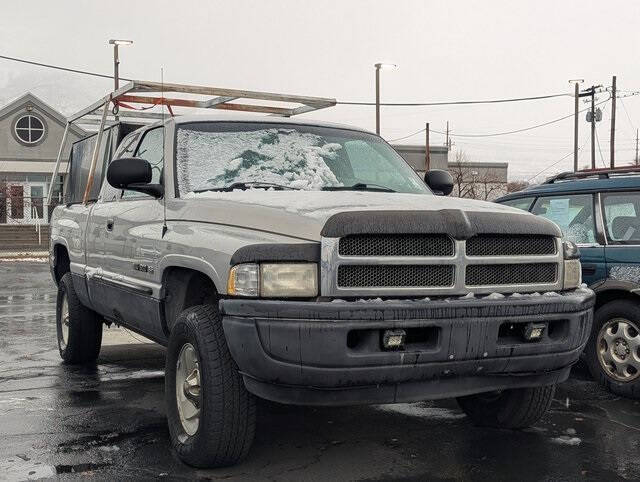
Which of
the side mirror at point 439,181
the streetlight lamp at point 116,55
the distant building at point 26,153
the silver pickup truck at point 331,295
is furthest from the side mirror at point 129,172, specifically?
the distant building at point 26,153

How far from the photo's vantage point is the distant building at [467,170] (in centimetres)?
5225

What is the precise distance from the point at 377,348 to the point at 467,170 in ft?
191

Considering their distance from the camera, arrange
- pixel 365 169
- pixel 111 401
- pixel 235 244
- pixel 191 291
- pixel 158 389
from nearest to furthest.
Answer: pixel 235 244 → pixel 191 291 → pixel 365 169 → pixel 111 401 → pixel 158 389

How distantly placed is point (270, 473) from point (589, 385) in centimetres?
332

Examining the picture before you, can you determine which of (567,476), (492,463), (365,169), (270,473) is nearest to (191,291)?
(270,473)

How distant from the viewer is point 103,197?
6395 mm

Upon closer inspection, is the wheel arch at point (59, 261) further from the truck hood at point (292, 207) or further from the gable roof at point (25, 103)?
the gable roof at point (25, 103)

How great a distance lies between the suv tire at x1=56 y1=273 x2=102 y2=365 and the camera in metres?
7.04

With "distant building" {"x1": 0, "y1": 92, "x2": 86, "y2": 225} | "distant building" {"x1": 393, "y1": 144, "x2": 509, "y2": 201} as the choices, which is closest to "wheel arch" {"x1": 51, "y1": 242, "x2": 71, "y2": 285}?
"distant building" {"x1": 0, "y1": 92, "x2": 86, "y2": 225}

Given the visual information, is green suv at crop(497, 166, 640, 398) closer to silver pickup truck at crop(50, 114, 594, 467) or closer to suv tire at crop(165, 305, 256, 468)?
silver pickup truck at crop(50, 114, 594, 467)

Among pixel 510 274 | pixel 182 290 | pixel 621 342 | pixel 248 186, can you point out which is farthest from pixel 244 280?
pixel 621 342

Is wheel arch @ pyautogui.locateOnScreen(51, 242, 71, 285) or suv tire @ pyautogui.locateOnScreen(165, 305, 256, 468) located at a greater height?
wheel arch @ pyautogui.locateOnScreen(51, 242, 71, 285)

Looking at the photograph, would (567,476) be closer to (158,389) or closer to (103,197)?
(158,389)

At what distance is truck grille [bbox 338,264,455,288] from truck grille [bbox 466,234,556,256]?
0.20 m
